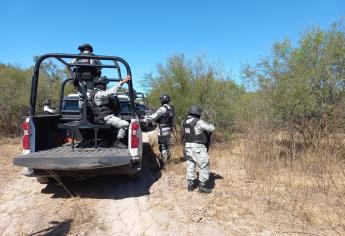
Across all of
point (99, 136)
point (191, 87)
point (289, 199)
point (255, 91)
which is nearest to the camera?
point (289, 199)

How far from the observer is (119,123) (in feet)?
17.8

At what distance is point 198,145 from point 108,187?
1.83 metres

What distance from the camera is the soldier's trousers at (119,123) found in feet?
17.8

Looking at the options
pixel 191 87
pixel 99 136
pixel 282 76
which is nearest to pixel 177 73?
pixel 191 87

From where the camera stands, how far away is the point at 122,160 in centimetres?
458

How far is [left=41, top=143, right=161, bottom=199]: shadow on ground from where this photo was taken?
5.25m

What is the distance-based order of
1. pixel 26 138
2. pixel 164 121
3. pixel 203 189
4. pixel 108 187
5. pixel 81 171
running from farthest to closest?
pixel 164 121 < pixel 108 187 < pixel 203 189 < pixel 26 138 < pixel 81 171

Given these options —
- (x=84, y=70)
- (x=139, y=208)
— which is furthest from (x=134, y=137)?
(x=84, y=70)

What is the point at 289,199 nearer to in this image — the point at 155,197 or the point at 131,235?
the point at 155,197

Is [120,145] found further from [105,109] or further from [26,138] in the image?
[26,138]

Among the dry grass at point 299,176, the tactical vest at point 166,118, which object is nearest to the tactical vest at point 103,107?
the tactical vest at point 166,118

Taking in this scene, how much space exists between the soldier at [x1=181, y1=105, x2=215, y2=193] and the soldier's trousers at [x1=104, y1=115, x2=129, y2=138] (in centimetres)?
110

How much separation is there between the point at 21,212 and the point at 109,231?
1.55m

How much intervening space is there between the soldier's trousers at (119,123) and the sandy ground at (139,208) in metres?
1.02
